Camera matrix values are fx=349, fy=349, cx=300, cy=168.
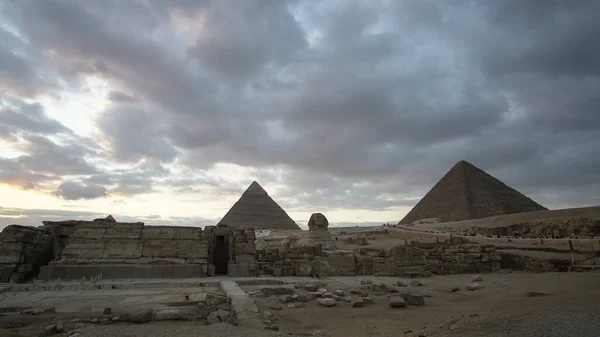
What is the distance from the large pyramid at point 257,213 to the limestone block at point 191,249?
3645 centimetres

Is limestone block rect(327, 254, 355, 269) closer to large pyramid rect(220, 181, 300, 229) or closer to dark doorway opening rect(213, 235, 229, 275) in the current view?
dark doorway opening rect(213, 235, 229, 275)

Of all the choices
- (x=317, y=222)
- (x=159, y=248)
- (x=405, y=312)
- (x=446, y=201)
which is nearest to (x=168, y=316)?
(x=405, y=312)

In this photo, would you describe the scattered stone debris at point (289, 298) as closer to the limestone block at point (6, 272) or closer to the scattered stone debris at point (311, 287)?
the scattered stone debris at point (311, 287)

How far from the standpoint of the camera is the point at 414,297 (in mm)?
6969

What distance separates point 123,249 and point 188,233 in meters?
1.96

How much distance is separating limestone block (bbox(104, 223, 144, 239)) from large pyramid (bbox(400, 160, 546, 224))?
4933 cm

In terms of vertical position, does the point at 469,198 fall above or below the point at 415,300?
above

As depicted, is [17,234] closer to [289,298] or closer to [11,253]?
[11,253]

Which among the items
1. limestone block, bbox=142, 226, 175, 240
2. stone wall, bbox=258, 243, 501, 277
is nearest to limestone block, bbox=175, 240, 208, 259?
limestone block, bbox=142, 226, 175, 240

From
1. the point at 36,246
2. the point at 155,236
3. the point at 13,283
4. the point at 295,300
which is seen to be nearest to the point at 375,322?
the point at 295,300

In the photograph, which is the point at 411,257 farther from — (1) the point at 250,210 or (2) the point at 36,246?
(1) the point at 250,210

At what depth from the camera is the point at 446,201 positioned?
56.0m

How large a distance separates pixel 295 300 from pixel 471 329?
13.2ft

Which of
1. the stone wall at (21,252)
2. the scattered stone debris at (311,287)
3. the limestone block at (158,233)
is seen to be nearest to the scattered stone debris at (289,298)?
the scattered stone debris at (311,287)
